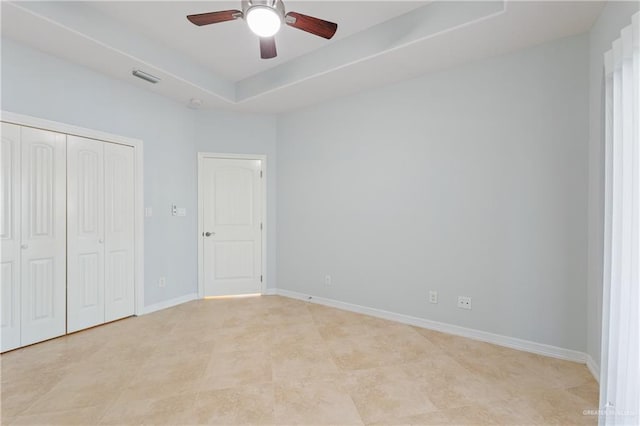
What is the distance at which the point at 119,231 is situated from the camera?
11.7 ft

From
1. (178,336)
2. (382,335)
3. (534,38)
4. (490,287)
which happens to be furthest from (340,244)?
(534,38)

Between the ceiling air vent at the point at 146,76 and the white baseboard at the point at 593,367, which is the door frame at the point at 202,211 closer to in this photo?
the ceiling air vent at the point at 146,76

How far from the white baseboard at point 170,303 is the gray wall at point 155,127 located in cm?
5

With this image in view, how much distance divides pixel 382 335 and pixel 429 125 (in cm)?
226

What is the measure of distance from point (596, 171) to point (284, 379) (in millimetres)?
2819

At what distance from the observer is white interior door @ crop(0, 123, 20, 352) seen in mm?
2660

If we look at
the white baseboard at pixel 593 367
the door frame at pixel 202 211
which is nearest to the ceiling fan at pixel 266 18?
the door frame at pixel 202 211

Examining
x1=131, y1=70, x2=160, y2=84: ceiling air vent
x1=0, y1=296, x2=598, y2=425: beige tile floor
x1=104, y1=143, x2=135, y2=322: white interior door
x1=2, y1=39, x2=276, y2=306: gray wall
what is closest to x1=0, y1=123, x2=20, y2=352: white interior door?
x1=0, y1=296, x2=598, y2=425: beige tile floor

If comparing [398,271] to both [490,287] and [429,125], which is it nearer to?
[490,287]

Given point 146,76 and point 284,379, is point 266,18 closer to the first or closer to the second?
point 146,76

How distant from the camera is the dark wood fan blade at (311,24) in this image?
2.04 meters

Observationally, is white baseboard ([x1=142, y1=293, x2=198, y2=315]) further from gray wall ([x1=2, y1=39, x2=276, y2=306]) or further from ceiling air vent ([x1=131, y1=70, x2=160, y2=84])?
ceiling air vent ([x1=131, y1=70, x2=160, y2=84])

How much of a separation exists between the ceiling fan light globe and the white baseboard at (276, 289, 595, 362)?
10.1 ft

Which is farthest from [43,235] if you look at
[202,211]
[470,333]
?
[470,333]
